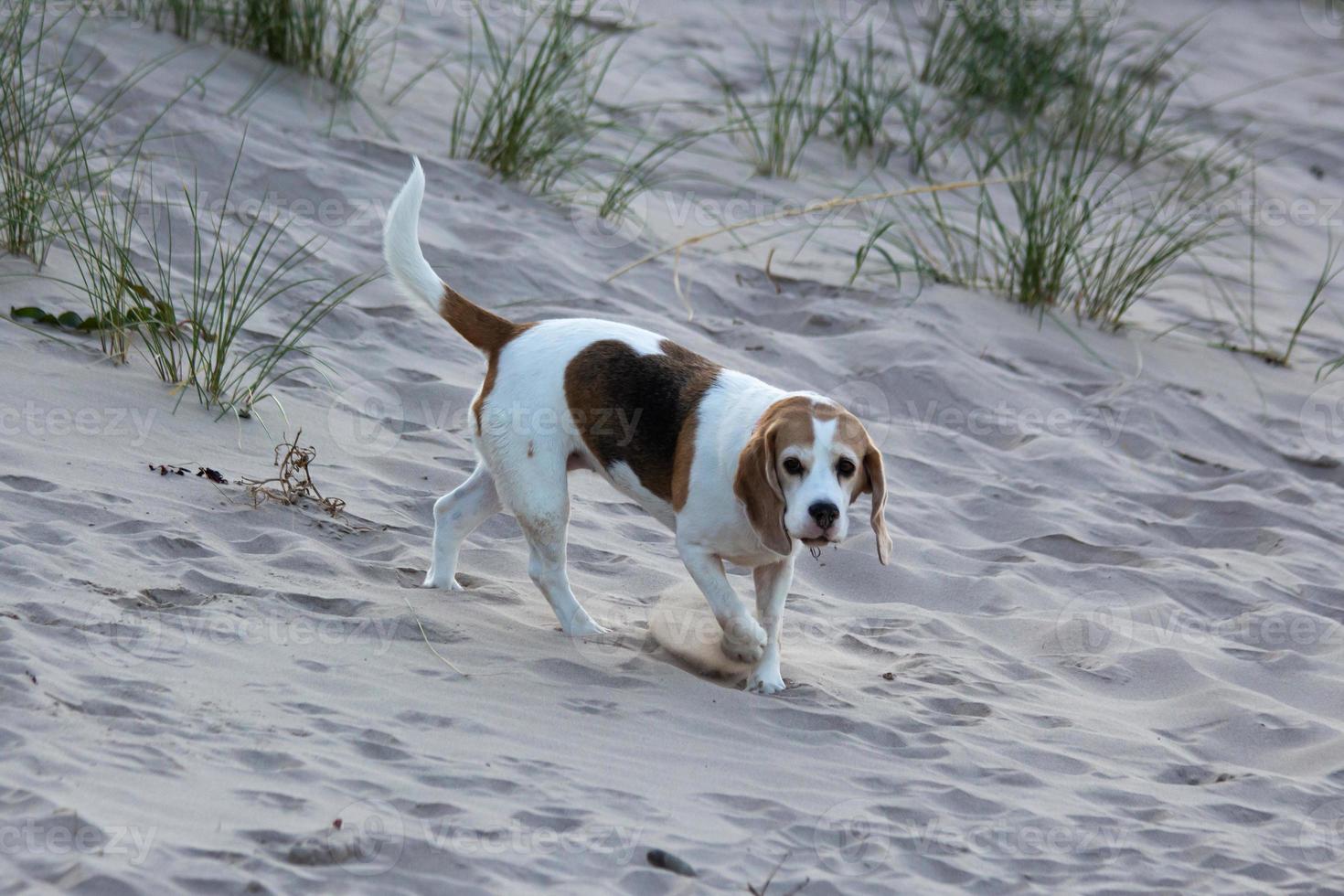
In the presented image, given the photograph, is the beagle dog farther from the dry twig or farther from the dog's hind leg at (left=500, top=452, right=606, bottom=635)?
the dry twig

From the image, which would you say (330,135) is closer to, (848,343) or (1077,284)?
(848,343)

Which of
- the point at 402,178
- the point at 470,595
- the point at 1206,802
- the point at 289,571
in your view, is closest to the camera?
the point at 1206,802

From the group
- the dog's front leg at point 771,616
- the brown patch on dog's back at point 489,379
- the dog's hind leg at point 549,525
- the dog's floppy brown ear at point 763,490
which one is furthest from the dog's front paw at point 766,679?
the brown patch on dog's back at point 489,379

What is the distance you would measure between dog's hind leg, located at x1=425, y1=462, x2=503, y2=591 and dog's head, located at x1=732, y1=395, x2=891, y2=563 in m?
1.01

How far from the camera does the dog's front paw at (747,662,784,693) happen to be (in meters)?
4.32

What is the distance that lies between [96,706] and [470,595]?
1.54 metres

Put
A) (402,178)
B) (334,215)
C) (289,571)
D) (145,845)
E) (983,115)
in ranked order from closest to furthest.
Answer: (145,845) → (289,571) → (334,215) → (402,178) → (983,115)

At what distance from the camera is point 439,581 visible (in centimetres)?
470

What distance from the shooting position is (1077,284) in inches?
333

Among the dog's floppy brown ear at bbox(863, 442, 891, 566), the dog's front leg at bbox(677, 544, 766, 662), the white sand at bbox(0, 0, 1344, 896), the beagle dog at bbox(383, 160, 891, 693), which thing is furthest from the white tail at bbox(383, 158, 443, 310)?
the dog's floppy brown ear at bbox(863, 442, 891, 566)

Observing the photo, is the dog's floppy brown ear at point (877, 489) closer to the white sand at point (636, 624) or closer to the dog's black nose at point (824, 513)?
the dog's black nose at point (824, 513)

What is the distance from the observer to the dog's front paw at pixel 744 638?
4.31m

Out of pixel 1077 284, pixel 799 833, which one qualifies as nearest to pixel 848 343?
pixel 1077 284

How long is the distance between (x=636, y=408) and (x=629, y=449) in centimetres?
13
